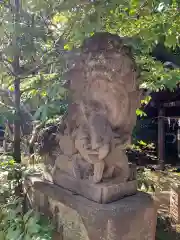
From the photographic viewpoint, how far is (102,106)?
7.94 ft

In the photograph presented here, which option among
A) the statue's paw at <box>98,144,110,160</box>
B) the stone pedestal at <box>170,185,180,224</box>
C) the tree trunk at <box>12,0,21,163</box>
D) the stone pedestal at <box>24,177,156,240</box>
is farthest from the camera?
the stone pedestal at <box>170,185,180,224</box>

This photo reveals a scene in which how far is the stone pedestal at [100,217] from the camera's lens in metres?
2.09

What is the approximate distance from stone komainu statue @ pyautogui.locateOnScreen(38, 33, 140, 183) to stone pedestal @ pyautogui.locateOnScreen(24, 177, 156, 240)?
0.24 m

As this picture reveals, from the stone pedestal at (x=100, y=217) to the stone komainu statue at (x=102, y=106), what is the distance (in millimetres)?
237

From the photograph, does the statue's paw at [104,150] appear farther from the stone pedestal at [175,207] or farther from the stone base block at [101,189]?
the stone pedestal at [175,207]

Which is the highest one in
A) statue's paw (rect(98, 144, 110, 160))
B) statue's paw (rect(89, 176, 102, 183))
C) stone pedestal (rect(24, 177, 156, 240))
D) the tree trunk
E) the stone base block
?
the tree trunk

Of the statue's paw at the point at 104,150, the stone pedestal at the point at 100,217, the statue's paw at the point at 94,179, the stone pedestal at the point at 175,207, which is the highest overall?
the statue's paw at the point at 104,150

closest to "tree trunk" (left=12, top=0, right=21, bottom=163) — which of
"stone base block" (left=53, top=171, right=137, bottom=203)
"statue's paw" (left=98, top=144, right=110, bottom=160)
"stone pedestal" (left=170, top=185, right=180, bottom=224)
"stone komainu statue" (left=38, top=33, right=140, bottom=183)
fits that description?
"stone komainu statue" (left=38, top=33, right=140, bottom=183)

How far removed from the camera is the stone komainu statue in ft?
7.48

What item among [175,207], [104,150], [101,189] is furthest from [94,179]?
[175,207]

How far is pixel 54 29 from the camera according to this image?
123 inches

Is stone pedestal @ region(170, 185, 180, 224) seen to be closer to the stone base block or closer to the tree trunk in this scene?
the stone base block

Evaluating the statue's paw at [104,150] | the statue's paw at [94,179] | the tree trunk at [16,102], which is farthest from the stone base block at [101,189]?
the tree trunk at [16,102]

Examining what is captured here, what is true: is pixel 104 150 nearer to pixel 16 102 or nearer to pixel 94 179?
pixel 94 179
